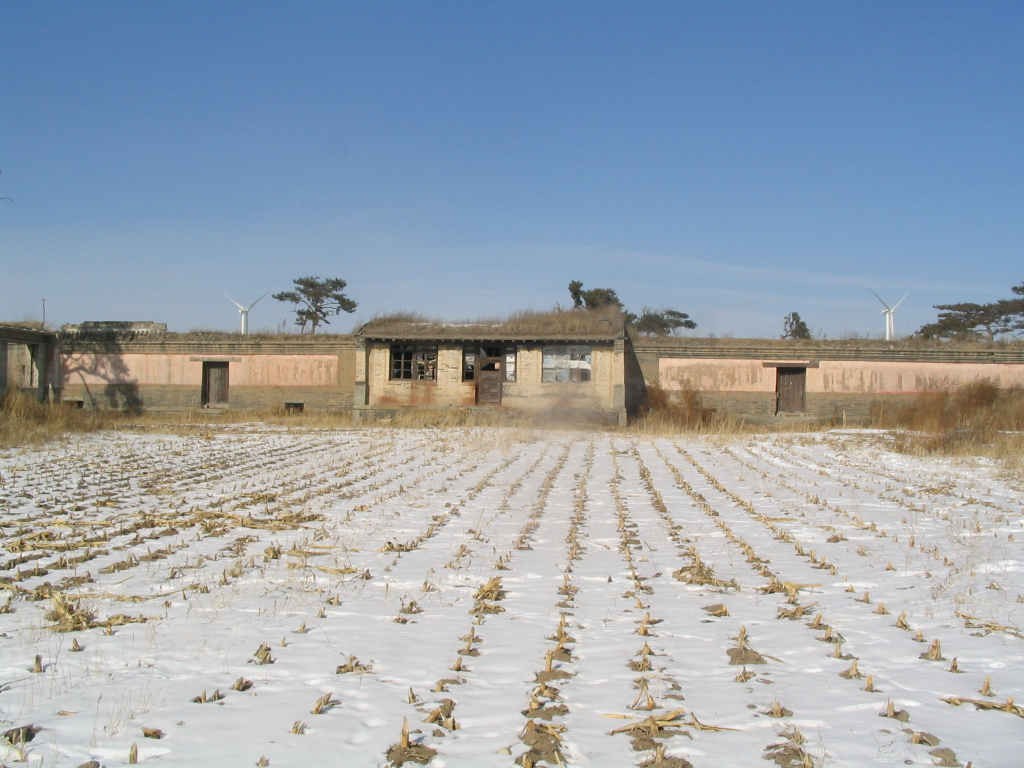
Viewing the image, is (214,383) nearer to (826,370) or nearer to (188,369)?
(188,369)

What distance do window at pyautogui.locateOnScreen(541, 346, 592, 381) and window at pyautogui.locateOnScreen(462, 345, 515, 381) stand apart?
1.10 meters

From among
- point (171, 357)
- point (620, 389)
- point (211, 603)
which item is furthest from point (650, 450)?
point (171, 357)

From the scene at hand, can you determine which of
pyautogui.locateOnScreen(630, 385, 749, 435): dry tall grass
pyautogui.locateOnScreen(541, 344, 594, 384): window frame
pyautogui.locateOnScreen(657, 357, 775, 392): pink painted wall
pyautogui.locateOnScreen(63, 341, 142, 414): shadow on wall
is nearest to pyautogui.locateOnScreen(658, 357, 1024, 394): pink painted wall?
pyautogui.locateOnScreen(657, 357, 775, 392): pink painted wall

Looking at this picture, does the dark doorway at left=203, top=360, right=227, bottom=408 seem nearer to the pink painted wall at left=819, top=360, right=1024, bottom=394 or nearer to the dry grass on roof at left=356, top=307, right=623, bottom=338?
the dry grass on roof at left=356, top=307, right=623, bottom=338

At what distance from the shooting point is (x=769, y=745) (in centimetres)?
338

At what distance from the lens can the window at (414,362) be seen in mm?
25281

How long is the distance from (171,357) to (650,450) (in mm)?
18133

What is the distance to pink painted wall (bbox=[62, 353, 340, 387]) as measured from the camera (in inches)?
1058

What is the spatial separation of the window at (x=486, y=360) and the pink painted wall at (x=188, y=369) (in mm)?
4691

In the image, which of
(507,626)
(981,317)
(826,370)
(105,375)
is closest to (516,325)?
(826,370)

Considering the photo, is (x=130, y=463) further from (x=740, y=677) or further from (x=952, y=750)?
(x=952, y=750)

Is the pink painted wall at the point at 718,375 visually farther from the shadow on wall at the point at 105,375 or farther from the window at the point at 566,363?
the shadow on wall at the point at 105,375

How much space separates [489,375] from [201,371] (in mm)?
10150

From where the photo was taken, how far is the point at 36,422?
17953mm
